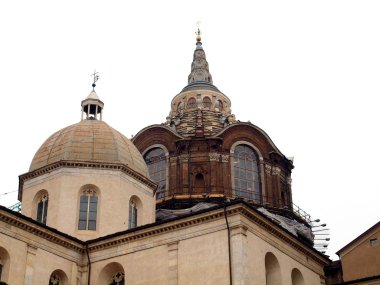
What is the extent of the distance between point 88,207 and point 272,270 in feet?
34.3

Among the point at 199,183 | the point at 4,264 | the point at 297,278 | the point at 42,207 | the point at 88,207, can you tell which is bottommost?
the point at 4,264

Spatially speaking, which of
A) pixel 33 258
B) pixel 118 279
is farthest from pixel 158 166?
pixel 33 258

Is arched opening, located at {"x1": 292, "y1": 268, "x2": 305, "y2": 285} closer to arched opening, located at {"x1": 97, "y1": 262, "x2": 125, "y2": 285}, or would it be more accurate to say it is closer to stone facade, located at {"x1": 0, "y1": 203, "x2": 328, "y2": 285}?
stone facade, located at {"x1": 0, "y1": 203, "x2": 328, "y2": 285}

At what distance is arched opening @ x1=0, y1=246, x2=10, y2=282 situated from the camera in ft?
100

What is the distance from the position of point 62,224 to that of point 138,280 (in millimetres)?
6184

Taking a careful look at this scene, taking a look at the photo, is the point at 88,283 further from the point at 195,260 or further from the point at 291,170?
the point at 291,170

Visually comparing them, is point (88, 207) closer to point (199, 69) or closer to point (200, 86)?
point (200, 86)

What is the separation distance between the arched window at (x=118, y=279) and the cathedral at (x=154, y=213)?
0.08 m

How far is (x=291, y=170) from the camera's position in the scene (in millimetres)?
56312

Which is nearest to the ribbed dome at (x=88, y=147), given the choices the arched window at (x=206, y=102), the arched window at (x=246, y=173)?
the arched window at (x=246, y=173)

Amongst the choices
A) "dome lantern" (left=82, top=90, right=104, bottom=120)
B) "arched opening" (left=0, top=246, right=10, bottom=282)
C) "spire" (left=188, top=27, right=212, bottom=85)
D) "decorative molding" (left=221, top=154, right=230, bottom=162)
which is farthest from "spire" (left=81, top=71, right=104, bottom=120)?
"spire" (left=188, top=27, right=212, bottom=85)

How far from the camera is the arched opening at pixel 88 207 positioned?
37.0 m

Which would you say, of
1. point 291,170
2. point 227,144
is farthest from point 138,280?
point 291,170

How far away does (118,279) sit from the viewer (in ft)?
111
